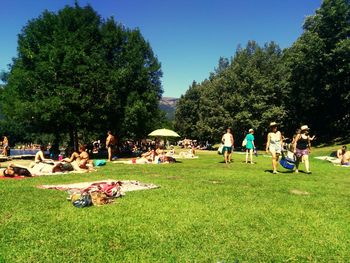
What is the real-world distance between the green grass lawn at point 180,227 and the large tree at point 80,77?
21.7 metres

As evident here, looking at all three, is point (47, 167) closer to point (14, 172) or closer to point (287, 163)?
point (14, 172)

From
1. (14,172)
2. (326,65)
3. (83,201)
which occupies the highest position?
(326,65)

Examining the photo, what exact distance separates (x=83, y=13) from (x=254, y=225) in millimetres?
33196

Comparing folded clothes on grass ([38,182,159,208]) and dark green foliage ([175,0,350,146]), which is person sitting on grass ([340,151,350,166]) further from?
dark green foliage ([175,0,350,146])

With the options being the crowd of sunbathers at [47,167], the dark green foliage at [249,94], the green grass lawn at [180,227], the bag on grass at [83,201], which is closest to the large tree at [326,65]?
the dark green foliage at [249,94]

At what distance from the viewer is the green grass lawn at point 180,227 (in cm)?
659

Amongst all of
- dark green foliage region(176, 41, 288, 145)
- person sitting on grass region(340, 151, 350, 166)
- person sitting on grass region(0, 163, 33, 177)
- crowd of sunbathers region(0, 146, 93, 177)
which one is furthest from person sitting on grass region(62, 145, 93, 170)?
dark green foliage region(176, 41, 288, 145)

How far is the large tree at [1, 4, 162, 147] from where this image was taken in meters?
33.3

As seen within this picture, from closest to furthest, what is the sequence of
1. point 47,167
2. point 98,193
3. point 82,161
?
point 98,193 → point 47,167 → point 82,161

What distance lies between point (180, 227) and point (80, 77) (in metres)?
27.9

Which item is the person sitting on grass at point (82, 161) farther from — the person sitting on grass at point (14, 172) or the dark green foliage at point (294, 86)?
the dark green foliage at point (294, 86)

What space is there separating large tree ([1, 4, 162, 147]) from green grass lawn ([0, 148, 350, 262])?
21653mm

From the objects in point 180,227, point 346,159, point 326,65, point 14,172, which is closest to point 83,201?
point 180,227

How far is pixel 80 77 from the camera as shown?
1334 inches
